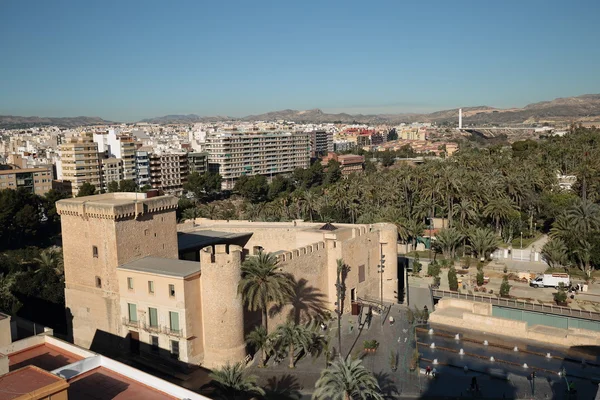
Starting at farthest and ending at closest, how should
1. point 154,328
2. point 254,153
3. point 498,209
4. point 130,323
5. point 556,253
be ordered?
point 254,153, point 498,209, point 556,253, point 130,323, point 154,328

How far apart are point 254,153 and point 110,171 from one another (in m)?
29.6

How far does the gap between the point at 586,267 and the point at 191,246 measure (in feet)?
79.4

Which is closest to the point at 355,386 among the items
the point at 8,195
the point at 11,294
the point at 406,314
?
the point at 406,314

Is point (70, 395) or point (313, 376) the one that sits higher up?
point (70, 395)

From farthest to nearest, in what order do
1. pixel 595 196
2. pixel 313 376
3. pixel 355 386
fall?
pixel 595 196, pixel 313 376, pixel 355 386

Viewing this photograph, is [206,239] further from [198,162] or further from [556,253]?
[198,162]

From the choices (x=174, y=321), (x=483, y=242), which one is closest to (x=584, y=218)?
(x=483, y=242)

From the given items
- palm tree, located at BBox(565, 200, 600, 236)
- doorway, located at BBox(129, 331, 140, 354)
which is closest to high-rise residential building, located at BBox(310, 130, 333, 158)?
palm tree, located at BBox(565, 200, 600, 236)

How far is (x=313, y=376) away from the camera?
69.1ft

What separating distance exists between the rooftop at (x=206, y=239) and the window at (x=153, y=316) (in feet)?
21.8

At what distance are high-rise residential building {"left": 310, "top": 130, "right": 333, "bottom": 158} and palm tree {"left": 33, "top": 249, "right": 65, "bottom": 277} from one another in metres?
106

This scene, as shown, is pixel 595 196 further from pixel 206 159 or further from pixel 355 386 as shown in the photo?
pixel 206 159

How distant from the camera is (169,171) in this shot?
89938 mm

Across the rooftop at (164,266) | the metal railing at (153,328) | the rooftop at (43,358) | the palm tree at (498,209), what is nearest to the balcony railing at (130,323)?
the metal railing at (153,328)
